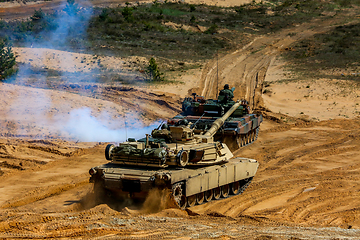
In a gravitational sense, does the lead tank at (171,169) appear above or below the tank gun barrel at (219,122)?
below

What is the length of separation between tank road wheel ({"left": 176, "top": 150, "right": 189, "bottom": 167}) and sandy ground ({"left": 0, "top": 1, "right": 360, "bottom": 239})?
126 centimetres

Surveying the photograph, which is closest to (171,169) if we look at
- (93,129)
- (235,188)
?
(235,188)

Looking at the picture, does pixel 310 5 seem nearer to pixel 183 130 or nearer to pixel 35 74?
pixel 35 74

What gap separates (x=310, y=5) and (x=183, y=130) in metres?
52.9

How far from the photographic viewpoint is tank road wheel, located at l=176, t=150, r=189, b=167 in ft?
44.5

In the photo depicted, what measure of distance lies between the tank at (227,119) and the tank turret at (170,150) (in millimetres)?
5344

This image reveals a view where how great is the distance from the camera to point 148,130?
79.4 feet

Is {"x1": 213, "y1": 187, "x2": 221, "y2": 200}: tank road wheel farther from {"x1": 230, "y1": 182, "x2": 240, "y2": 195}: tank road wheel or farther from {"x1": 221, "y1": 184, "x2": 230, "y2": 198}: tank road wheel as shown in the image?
{"x1": 230, "y1": 182, "x2": 240, "y2": 195}: tank road wheel

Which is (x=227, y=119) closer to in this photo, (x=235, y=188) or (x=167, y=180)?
(x=235, y=188)

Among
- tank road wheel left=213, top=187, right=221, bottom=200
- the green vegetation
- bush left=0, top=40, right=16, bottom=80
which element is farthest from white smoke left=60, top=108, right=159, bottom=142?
the green vegetation

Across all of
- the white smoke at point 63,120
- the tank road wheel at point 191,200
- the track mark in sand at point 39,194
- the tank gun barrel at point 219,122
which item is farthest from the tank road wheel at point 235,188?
the white smoke at point 63,120

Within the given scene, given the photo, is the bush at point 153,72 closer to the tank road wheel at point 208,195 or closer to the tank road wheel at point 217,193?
the tank road wheel at point 217,193

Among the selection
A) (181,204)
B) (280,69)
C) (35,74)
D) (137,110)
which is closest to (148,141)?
(181,204)

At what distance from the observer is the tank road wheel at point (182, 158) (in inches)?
534
